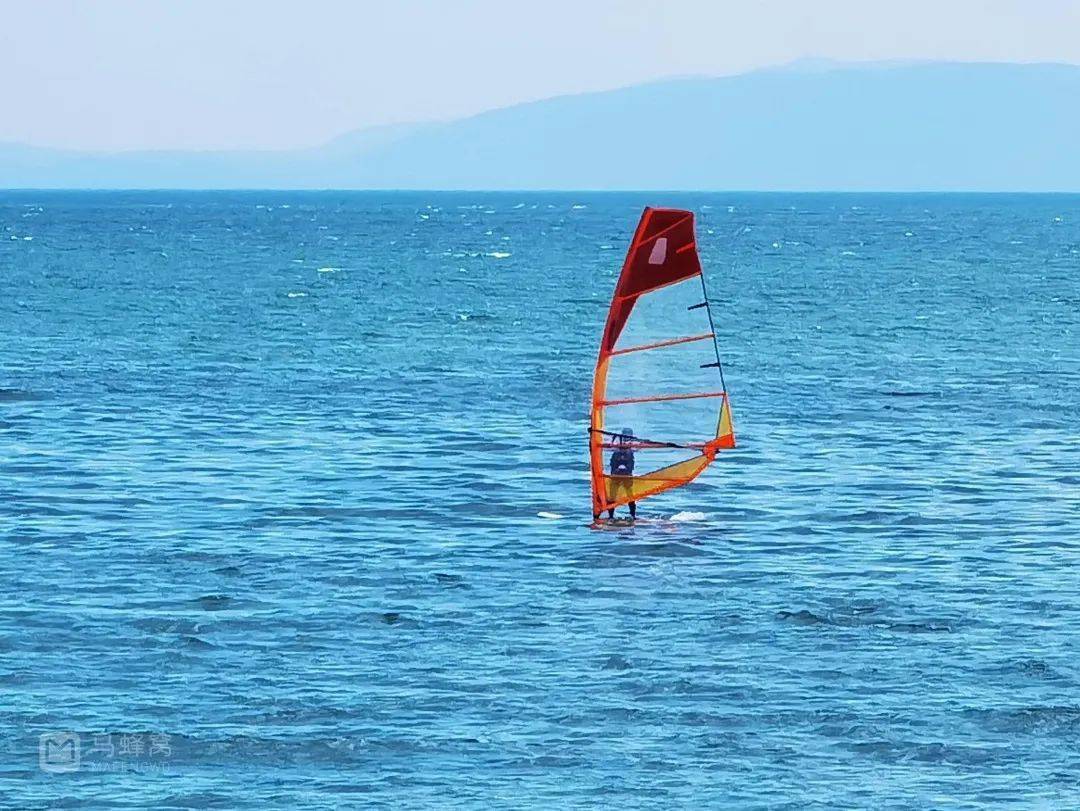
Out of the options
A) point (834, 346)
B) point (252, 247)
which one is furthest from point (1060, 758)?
point (252, 247)

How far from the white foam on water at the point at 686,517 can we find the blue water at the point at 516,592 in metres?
0.14

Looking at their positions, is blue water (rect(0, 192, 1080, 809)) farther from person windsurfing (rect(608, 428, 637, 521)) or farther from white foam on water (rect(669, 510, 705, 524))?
person windsurfing (rect(608, 428, 637, 521))

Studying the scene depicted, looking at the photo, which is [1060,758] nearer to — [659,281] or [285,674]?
[285,674]

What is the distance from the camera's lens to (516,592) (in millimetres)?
35594

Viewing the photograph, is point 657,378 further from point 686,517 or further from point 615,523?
point 686,517

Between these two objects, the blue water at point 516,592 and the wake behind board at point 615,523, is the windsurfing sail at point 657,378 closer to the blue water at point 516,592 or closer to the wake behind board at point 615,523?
the wake behind board at point 615,523

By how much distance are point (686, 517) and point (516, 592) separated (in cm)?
880

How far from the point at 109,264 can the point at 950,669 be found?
13480cm

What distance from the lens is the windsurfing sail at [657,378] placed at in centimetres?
4094

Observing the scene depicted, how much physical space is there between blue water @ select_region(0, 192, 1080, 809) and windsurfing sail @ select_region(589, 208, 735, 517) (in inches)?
56.4

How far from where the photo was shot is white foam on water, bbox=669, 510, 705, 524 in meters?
43.1

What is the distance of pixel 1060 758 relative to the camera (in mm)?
26203

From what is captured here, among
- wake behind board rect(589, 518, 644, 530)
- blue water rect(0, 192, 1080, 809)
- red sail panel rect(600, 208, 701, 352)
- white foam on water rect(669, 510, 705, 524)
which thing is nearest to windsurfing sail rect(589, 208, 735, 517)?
red sail panel rect(600, 208, 701, 352)

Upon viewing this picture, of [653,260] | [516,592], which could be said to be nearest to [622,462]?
[653,260]
